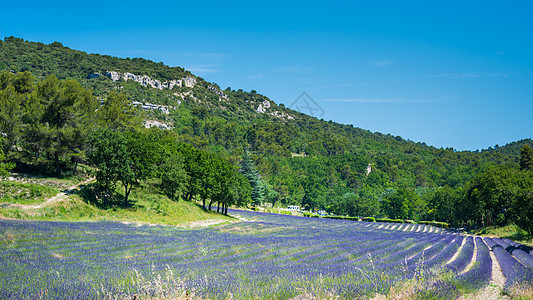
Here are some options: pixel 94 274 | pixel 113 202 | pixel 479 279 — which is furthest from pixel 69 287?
pixel 113 202

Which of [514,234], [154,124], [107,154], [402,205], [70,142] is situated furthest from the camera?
[154,124]

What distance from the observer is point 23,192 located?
2981cm

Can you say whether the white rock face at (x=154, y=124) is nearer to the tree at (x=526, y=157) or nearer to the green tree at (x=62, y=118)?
the green tree at (x=62, y=118)

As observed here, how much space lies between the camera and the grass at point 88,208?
2780cm

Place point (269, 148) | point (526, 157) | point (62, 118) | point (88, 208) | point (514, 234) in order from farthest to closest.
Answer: point (269, 148) → point (526, 157) → point (514, 234) → point (62, 118) → point (88, 208)

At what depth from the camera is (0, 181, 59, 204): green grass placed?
A: 28.5m

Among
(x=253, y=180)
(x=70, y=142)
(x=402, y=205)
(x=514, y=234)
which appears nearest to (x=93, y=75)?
(x=253, y=180)

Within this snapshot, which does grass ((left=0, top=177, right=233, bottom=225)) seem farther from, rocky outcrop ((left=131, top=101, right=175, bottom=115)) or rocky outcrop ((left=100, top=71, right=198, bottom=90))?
rocky outcrop ((left=100, top=71, right=198, bottom=90))

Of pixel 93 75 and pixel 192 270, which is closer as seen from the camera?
pixel 192 270

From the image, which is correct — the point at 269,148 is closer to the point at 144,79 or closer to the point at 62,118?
the point at 144,79

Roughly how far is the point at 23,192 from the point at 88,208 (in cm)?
590

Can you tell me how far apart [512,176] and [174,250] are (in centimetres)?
6472

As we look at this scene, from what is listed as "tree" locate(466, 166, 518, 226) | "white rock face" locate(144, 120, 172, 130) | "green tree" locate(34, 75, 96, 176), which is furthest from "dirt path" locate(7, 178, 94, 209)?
"white rock face" locate(144, 120, 172, 130)

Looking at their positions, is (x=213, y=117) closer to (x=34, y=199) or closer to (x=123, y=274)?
(x=34, y=199)
